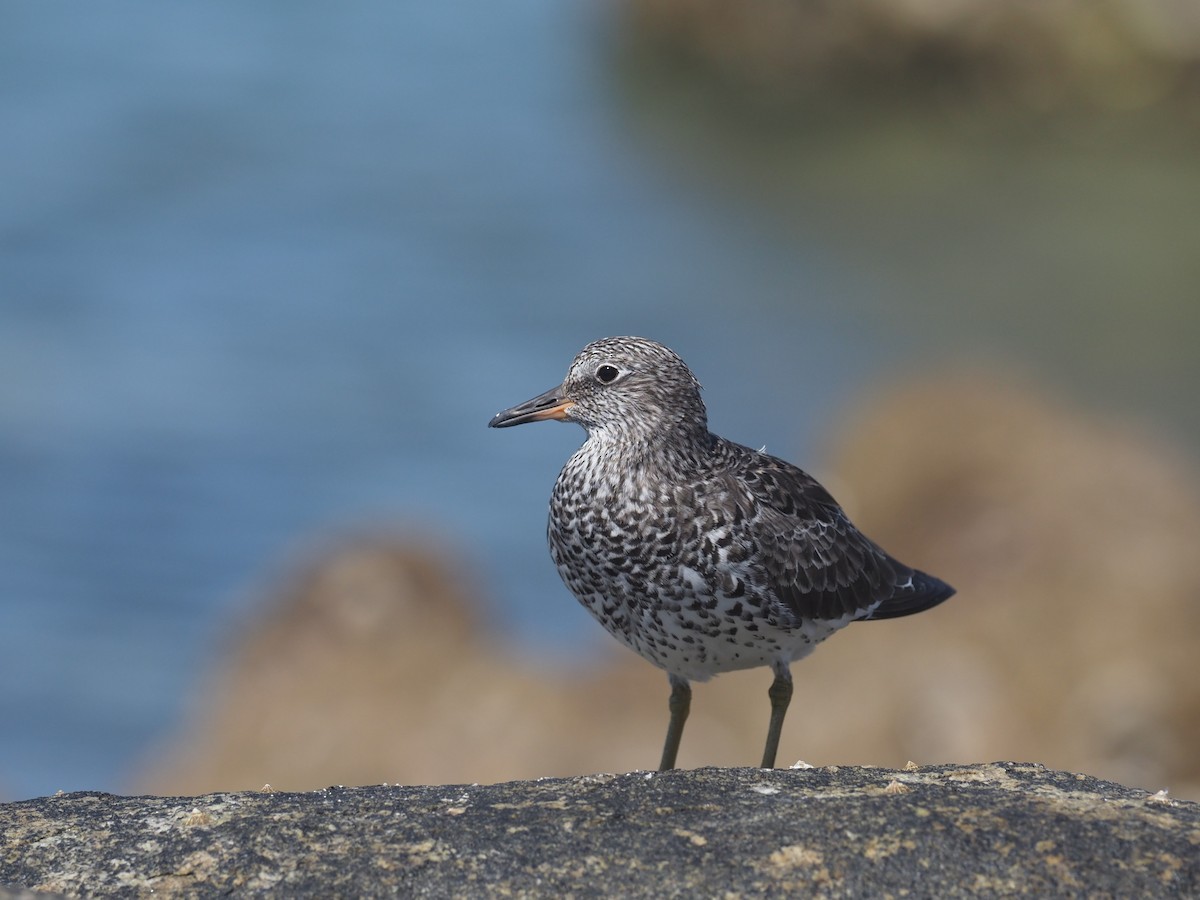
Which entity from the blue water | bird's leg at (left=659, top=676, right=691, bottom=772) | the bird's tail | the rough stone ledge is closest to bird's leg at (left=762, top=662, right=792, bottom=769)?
bird's leg at (left=659, top=676, right=691, bottom=772)

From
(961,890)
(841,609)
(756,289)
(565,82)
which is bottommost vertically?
(961,890)

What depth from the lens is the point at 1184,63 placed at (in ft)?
104

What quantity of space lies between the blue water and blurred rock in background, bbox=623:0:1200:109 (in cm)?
380

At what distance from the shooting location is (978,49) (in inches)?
1287

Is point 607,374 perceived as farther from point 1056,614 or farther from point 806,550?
point 1056,614

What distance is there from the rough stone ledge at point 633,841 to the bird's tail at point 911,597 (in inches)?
103

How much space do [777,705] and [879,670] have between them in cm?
498

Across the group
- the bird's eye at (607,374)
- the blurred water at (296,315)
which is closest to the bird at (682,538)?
the bird's eye at (607,374)

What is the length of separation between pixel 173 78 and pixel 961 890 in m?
31.7

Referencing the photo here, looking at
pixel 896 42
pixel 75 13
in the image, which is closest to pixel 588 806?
pixel 896 42

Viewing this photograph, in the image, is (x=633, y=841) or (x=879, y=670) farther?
(x=879, y=670)

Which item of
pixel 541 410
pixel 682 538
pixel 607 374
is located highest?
pixel 607 374

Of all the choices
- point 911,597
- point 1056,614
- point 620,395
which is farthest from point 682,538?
point 1056,614

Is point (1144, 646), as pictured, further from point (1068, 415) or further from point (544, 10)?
point (544, 10)
